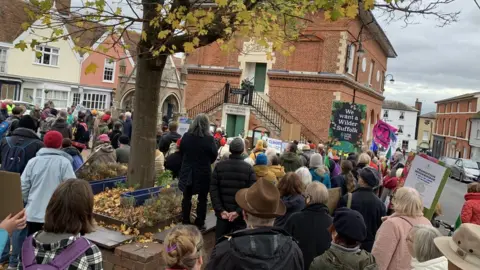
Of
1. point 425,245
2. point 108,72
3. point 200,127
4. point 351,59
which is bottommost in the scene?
point 425,245

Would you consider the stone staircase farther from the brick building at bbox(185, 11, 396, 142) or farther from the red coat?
the red coat

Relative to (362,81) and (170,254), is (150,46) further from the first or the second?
(362,81)

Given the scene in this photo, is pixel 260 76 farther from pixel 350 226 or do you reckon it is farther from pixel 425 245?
pixel 425 245

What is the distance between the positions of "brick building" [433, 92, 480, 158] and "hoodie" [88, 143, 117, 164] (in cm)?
5756

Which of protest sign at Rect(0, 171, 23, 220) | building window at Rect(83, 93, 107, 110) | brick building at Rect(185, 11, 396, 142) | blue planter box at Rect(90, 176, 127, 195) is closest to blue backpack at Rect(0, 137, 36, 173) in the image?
blue planter box at Rect(90, 176, 127, 195)

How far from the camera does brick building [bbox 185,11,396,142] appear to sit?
23.7 m

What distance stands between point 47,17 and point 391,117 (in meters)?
77.0

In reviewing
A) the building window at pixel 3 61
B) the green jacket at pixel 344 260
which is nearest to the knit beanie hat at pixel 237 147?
the green jacket at pixel 344 260

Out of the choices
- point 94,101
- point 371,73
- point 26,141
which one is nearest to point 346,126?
point 26,141

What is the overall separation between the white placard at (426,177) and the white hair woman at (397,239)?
1.52 meters

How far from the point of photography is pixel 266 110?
24.9 metres

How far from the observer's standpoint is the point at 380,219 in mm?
4945

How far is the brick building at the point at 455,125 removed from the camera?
5512cm

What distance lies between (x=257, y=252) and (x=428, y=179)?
12.8ft
